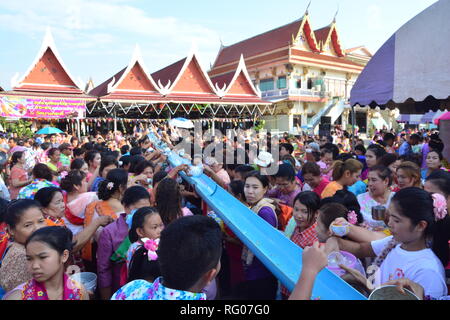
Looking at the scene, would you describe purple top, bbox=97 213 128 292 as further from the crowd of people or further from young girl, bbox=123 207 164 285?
young girl, bbox=123 207 164 285

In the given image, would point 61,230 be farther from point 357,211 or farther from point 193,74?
point 193,74

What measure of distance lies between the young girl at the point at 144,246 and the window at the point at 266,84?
2757 cm

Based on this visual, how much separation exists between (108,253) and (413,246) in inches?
85.9

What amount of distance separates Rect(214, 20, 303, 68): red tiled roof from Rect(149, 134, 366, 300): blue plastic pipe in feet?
88.9

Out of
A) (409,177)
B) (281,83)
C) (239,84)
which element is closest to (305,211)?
(409,177)

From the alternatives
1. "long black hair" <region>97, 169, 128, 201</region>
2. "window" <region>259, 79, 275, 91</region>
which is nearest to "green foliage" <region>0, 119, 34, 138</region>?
"long black hair" <region>97, 169, 128, 201</region>

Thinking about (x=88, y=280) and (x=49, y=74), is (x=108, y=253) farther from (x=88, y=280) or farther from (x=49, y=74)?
(x=49, y=74)

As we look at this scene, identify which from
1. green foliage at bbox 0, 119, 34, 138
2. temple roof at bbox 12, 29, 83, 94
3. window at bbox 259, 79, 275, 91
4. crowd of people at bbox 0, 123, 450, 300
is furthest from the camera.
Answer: window at bbox 259, 79, 275, 91

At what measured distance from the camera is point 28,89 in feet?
48.9

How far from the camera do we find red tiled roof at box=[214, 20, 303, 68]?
28.3 meters

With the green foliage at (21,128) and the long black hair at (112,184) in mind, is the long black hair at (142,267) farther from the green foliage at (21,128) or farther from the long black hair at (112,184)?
the green foliage at (21,128)

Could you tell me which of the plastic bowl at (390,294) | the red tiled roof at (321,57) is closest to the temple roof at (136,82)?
the red tiled roof at (321,57)

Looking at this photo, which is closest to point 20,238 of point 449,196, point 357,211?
point 357,211
